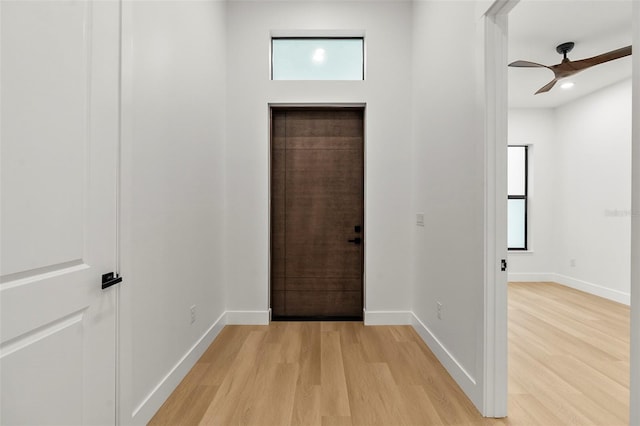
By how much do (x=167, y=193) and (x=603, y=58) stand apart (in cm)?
403

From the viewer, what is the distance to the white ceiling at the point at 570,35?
278cm

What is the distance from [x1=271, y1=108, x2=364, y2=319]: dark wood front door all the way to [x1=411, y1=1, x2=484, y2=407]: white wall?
2.08 ft

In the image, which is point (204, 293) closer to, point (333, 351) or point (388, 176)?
point (333, 351)

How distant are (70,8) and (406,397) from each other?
8.10ft

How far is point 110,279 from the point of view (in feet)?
4.41

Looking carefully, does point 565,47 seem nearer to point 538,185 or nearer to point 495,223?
point 538,185

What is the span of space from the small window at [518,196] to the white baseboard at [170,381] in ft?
17.0

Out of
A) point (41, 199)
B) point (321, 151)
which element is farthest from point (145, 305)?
point (321, 151)

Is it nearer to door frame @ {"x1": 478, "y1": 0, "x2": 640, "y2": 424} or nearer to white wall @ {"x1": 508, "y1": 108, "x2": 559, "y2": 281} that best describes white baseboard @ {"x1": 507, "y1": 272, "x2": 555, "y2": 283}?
white wall @ {"x1": 508, "y1": 108, "x2": 559, "y2": 281}

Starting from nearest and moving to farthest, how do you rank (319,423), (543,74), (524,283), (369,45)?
1. (319,423)
2. (369,45)
3. (543,74)
4. (524,283)

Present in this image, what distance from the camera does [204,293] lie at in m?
2.61

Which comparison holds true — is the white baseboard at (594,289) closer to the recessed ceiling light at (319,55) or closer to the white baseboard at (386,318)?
the white baseboard at (386,318)

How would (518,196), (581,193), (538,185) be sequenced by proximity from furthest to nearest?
(518,196), (538,185), (581,193)

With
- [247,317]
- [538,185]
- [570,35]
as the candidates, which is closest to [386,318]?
[247,317]
